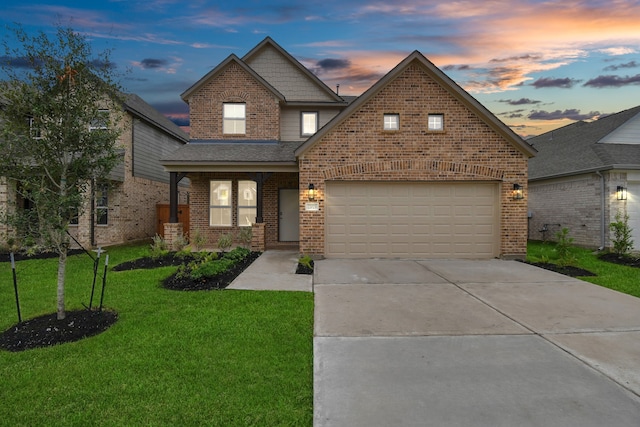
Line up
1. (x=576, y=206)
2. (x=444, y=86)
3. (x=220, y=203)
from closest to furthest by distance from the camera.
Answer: (x=444, y=86) → (x=220, y=203) → (x=576, y=206)

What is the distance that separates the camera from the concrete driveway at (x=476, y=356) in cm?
290

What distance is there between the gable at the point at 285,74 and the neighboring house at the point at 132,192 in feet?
18.6

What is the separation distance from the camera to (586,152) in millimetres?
15062

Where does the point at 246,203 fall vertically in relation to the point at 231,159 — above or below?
below

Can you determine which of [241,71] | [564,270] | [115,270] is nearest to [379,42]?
[241,71]

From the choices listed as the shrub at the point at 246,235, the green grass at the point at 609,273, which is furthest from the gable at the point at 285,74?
the green grass at the point at 609,273

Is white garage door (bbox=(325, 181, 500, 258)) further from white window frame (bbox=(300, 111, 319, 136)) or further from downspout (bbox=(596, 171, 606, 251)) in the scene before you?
downspout (bbox=(596, 171, 606, 251))

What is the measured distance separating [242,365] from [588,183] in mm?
16010

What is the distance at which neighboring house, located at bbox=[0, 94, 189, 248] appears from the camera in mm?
13961

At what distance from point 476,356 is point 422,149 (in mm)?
7940

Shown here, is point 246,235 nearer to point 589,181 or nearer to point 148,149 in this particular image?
point 148,149

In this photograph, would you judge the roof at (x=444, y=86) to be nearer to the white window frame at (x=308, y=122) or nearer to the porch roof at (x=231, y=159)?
the porch roof at (x=231, y=159)

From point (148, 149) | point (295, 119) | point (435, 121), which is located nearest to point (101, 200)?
point (148, 149)

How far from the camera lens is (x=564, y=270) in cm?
909
